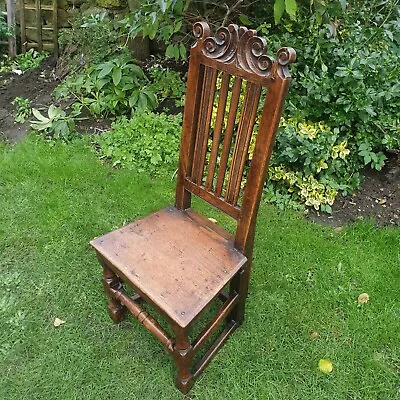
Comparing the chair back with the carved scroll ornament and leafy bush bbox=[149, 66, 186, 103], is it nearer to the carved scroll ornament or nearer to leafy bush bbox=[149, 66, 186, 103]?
the carved scroll ornament

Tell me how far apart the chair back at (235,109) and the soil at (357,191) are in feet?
3.67

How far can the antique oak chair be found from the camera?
1399mm

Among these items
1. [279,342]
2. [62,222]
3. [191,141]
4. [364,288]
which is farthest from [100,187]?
[364,288]

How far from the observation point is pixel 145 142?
2984 millimetres

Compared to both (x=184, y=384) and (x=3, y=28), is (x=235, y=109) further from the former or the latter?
(x=3, y=28)

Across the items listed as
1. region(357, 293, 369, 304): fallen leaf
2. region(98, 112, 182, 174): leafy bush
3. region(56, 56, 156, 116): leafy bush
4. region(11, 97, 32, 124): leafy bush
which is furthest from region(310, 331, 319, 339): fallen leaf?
region(11, 97, 32, 124): leafy bush

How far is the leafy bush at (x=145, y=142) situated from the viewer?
9.63ft

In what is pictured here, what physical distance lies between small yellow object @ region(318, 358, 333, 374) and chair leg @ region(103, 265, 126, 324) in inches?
36.1

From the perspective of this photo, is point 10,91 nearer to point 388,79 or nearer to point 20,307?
point 20,307

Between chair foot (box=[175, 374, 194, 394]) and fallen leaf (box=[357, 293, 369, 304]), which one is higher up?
fallen leaf (box=[357, 293, 369, 304])

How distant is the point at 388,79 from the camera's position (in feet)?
8.84

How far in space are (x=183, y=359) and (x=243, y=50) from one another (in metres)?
1.13

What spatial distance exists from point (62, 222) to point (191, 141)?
3.80 ft

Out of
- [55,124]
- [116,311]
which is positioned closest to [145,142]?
[55,124]
